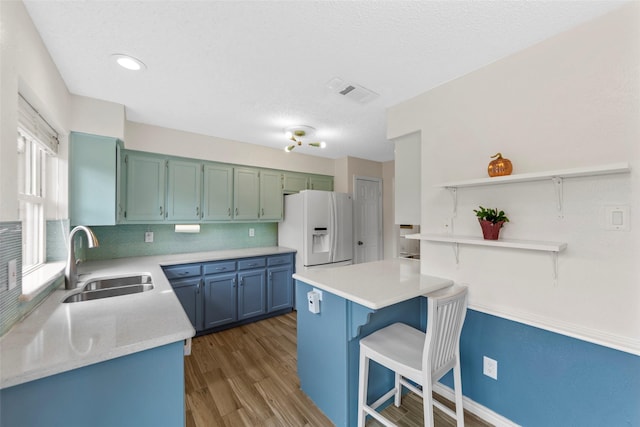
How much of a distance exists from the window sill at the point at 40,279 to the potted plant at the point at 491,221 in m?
2.54

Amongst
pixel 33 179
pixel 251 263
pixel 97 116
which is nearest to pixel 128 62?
pixel 97 116

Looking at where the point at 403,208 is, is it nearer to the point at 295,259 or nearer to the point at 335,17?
the point at 335,17

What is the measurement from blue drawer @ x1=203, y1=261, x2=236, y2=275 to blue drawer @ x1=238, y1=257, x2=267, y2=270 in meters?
0.09

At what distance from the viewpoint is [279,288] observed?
353 centimetres

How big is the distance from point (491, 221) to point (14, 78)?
261 cm

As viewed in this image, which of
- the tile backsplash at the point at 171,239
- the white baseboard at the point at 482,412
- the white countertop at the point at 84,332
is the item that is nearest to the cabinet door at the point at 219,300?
the tile backsplash at the point at 171,239

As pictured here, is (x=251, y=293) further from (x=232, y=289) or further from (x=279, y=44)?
(x=279, y=44)

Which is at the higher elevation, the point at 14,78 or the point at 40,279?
the point at 14,78

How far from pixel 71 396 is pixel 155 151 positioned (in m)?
2.54

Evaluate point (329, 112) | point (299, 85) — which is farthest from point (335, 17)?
point (329, 112)

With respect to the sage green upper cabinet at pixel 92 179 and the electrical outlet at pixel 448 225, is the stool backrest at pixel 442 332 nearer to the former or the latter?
the electrical outlet at pixel 448 225

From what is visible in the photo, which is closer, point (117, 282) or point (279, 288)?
point (117, 282)

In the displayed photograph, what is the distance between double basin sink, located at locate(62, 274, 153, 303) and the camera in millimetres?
1823

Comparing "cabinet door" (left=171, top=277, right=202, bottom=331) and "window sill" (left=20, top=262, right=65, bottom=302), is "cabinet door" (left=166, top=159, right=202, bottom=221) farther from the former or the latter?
"window sill" (left=20, top=262, right=65, bottom=302)
